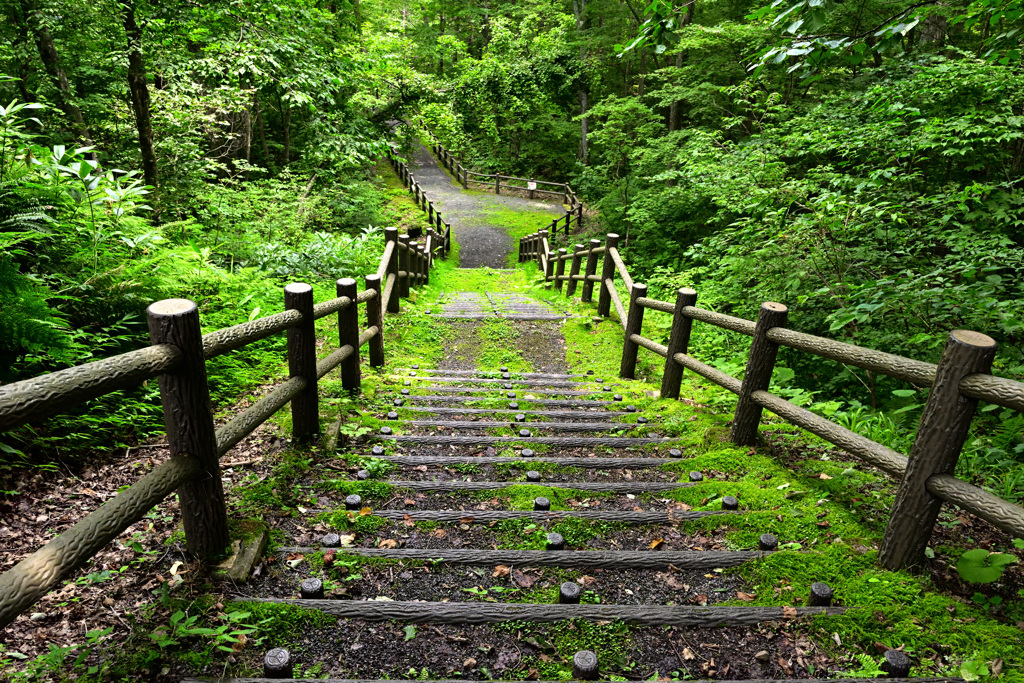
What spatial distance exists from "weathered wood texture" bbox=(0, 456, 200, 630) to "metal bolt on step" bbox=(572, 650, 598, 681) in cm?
160

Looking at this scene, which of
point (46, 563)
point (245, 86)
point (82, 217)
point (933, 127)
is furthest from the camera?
point (245, 86)

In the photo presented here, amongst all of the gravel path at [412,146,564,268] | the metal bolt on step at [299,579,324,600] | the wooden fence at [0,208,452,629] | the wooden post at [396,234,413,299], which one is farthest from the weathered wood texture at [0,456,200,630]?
the gravel path at [412,146,564,268]

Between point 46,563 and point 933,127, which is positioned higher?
point 933,127

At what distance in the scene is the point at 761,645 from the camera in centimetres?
195

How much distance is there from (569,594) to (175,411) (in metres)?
1.79

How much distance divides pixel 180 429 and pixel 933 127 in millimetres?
7471

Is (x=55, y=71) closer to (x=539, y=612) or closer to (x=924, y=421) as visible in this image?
(x=539, y=612)

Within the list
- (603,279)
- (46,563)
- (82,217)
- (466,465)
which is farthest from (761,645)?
(603,279)

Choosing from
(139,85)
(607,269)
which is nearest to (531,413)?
(607,269)

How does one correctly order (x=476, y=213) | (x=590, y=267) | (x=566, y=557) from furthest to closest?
(x=476, y=213), (x=590, y=267), (x=566, y=557)

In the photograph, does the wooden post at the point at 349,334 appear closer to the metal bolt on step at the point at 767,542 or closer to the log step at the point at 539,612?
the log step at the point at 539,612

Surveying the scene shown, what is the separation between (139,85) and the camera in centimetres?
688

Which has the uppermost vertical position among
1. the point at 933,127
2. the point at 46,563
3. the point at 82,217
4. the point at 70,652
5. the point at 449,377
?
the point at 933,127

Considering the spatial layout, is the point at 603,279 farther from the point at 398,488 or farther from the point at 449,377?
the point at 398,488
